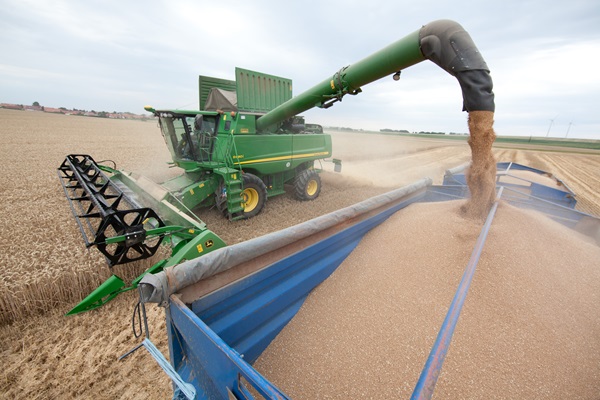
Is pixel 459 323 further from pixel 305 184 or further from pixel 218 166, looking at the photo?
pixel 305 184

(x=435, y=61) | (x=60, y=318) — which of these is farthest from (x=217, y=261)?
(x=435, y=61)

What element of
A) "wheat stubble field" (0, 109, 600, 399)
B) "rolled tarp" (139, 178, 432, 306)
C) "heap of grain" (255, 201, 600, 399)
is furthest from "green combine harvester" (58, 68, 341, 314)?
"heap of grain" (255, 201, 600, 399)

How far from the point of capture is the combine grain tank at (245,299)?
101 cm

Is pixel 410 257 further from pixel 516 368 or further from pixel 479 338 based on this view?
pixel 516 368

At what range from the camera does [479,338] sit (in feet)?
5.02

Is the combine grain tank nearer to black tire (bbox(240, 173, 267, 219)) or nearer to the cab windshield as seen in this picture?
black tire (bbox(240, 173, 267, 219))

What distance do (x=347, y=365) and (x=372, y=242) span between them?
47.6 inches

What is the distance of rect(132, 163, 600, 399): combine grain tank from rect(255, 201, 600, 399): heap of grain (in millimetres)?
157

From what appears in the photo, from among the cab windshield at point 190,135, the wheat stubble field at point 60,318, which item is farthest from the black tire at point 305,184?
the cab windshield at point 190,135

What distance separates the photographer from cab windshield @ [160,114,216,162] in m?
4.94

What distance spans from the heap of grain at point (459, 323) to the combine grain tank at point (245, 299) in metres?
0.16

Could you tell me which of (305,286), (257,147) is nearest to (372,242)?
(305,286)

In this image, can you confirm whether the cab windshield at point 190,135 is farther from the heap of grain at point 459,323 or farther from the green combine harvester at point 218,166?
the heap of grain at point 459,323

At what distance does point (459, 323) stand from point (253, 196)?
4.03m
